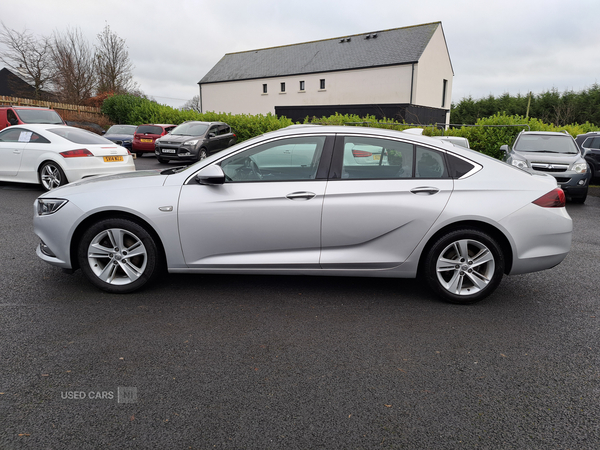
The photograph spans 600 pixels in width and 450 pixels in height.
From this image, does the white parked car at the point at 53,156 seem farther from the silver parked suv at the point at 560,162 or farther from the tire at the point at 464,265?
the silver parked suv at the point at 560,162

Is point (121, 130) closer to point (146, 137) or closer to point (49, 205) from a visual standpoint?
point (146, 137)

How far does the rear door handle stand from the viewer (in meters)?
3.93

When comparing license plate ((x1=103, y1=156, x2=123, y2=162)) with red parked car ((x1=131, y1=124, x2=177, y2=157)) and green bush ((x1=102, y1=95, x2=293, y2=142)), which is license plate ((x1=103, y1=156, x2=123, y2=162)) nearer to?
red parked car ((x1=131, y1=124, x2=177, y2=157))

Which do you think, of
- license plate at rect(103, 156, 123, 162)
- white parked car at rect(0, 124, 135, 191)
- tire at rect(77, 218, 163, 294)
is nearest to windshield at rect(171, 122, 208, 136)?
white parked car at rect(0, 124, 135, 191)

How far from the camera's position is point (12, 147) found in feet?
32.0

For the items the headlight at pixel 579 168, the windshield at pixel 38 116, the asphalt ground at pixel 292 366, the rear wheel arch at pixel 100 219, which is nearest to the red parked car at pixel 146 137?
the windshield at pixel 38 116

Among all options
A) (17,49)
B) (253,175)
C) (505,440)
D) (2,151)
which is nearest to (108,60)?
(17,49)

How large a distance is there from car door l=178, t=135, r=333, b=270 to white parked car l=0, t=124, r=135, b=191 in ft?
21.4

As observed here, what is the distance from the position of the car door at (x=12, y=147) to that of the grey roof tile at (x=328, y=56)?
3195 cm

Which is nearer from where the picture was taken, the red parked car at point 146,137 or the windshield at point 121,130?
the red parked car at point 146,137

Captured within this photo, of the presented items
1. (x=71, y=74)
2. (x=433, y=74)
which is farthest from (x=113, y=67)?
(x=433, y=74)

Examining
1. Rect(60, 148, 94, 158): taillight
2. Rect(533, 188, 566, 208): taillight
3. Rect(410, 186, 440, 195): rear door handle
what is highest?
Rect(60, 148, 94, 158): taillight

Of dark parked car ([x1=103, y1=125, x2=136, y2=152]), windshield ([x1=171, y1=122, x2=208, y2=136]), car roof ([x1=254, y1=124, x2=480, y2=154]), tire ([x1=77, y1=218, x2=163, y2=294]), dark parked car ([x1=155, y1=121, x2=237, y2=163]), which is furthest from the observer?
dark parked car ([x1=103, y1=125, x2=136, y2=152])

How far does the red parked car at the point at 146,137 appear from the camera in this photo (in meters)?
19.8
